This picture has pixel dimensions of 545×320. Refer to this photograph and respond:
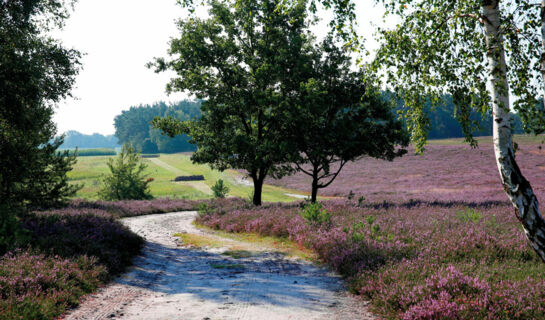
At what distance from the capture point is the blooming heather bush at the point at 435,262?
235 inches

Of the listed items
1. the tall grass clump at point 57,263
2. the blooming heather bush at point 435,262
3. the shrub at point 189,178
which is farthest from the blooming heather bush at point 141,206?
the shrub at point 189,178

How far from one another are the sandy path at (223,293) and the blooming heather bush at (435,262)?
0.75 m

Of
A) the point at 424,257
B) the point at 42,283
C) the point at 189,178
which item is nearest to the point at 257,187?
the point at 424,257

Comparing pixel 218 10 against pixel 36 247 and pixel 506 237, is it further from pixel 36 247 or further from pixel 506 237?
pixel 506 237

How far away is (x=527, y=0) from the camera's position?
660 centimetres

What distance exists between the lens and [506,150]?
5941mm

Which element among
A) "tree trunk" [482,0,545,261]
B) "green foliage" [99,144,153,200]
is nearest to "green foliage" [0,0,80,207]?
"tree trunk" [482,0,545,261]

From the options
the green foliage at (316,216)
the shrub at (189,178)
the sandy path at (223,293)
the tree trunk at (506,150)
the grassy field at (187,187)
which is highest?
the tree trunk at (506,150)

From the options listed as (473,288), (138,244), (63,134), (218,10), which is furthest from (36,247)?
(218,10)

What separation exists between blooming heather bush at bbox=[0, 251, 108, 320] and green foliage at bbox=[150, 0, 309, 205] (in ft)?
41.6

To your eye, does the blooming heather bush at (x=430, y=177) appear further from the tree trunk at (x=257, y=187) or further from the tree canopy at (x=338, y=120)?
the tree trunk at (x=257, y=187)

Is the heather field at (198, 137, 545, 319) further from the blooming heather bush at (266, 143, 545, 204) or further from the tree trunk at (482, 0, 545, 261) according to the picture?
the blooming heather bush at (266, 143, 545, 204)

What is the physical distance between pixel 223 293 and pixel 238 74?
1614 centimetres

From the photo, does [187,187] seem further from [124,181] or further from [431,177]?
[431,177]
